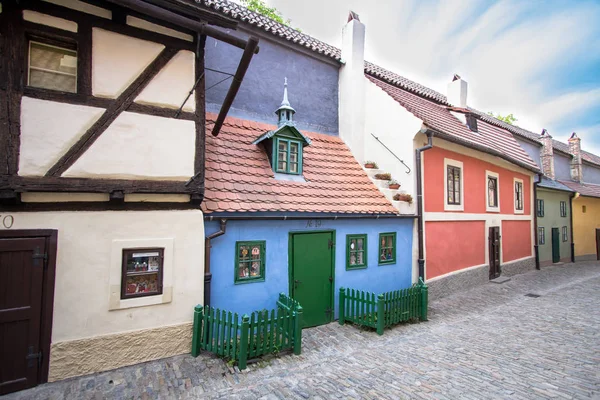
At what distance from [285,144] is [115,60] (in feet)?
13.7

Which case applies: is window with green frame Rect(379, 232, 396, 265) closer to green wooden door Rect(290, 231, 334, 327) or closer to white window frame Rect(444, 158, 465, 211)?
green wooden door Rect(290, 231, 334, 327)

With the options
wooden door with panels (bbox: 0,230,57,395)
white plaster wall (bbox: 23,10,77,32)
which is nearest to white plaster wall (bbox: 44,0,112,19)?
white plaster wall (bbox: 23,10,77,32)

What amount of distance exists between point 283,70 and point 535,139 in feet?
58.8

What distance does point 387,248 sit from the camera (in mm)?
9000

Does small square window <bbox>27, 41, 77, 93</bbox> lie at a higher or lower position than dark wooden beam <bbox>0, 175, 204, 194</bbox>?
higher

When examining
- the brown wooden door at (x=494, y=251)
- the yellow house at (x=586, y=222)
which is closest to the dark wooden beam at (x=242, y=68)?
the brown wooden door at (x=494, y=251)

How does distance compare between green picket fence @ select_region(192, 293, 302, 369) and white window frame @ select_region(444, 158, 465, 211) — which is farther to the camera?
white window frame @ select_region(444, 158, 465, 211)

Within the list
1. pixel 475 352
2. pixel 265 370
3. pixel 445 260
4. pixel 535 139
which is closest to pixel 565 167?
pixel 535 139

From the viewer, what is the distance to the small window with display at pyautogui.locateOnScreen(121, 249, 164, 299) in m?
5.32

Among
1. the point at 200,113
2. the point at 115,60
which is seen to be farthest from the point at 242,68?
the point at 115,60

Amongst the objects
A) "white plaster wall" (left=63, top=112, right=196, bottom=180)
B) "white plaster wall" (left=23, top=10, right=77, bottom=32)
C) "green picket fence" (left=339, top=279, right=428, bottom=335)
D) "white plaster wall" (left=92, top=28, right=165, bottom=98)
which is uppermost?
"white plaster wall" (left=23, top=10, right=77, bottom=32)

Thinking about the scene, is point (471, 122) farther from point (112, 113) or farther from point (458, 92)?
point (112, 113)

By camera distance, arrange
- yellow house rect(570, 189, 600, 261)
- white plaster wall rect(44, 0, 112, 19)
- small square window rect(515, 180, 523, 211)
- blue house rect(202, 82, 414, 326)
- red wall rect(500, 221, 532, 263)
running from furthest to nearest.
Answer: yellow house rect(570, 189, 600, 261) < small square window rect(515, 180, 523, 211) < red wall rect(500, 221, 532, 263) < blue house rect(202, 82, 414, 326) < white plaster wall rect(44, 0, 112, 19)

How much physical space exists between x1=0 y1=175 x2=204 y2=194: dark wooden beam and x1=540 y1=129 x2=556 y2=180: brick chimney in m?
21.6
